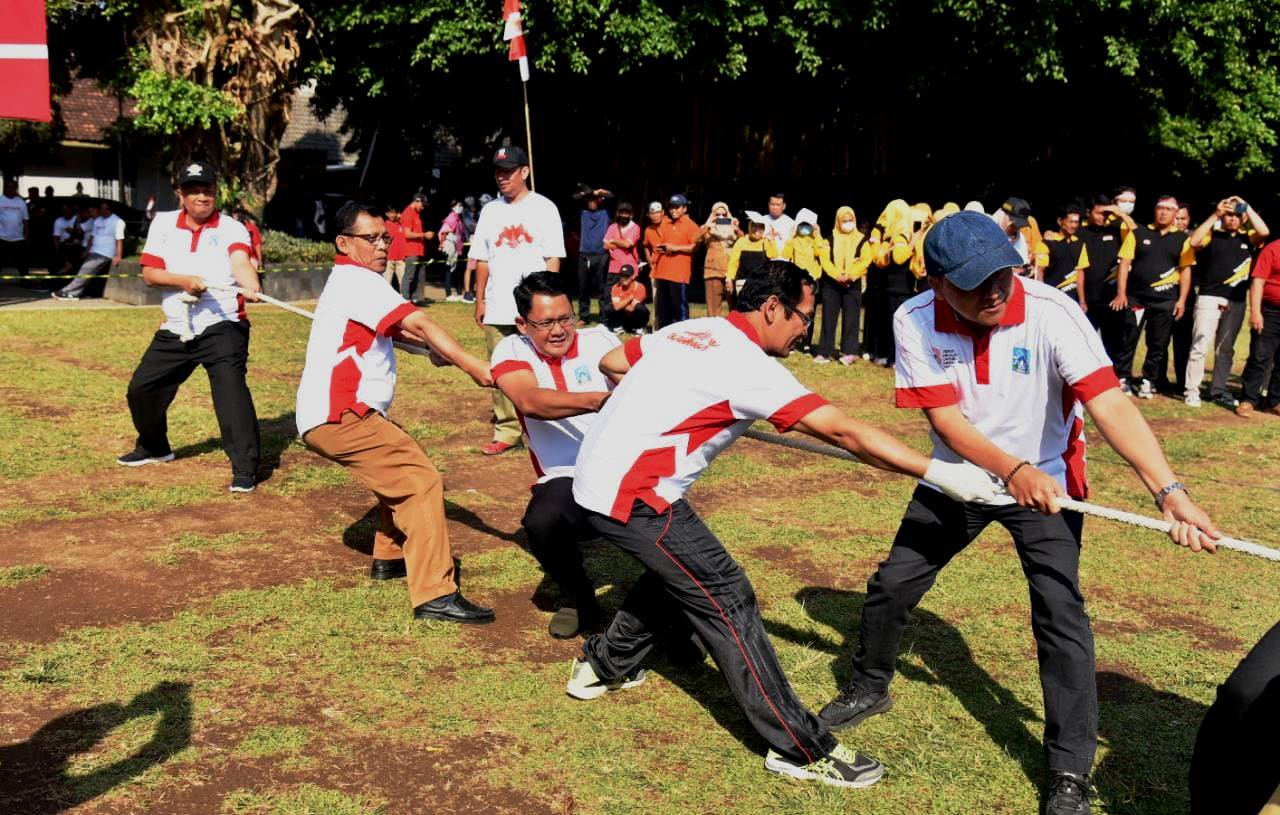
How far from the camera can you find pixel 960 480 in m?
4.00

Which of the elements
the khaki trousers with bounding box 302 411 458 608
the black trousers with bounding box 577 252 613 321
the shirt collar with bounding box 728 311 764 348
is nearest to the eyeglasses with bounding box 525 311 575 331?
the khaki trousers with bounding box 302 411 458 608

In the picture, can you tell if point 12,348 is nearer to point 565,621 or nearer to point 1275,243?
point 565,621

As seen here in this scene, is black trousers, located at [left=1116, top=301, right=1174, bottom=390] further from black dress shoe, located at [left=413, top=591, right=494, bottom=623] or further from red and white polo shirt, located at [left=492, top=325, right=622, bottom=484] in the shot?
black dress shoe, located at [left=413, top=591, right=494, bottom=623]

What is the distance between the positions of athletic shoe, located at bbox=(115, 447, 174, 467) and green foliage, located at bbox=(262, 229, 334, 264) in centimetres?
1035

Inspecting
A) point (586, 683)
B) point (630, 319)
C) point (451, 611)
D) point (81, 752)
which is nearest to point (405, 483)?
point (451, 611)

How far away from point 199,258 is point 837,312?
8.27 metres

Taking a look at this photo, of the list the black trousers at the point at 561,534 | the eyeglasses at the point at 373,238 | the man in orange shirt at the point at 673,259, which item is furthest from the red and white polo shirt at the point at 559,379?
the man in orange shirt at the point at 673,259

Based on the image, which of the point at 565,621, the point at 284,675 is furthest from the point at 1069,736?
the point at 284,675

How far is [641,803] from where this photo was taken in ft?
13.5

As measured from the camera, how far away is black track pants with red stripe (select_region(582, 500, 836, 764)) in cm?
428

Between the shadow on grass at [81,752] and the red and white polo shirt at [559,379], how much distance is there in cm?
192

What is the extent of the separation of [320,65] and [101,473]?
13.4 metres

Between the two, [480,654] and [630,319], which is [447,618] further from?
[630,319]

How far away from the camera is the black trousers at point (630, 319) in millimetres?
15680
